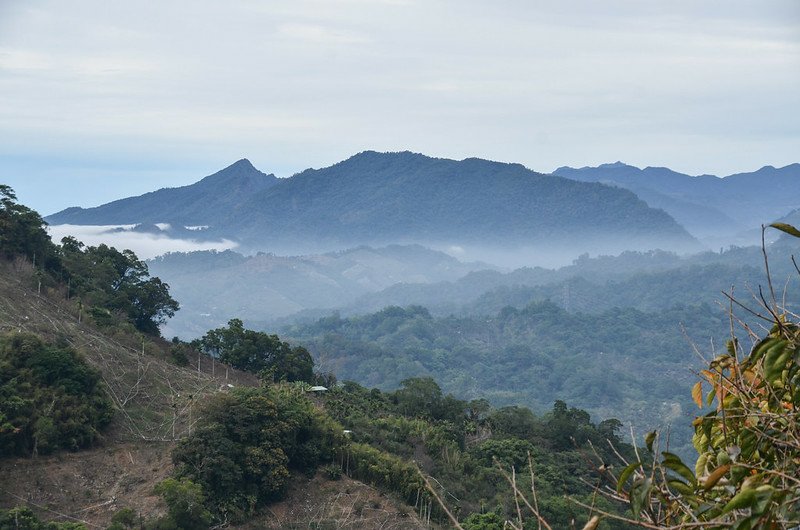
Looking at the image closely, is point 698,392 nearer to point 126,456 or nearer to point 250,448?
point 250,448

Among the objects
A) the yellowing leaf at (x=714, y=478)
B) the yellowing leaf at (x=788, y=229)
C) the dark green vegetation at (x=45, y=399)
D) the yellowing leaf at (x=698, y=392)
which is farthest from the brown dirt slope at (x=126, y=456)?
the yellowing leaf at (x=788, y=229)

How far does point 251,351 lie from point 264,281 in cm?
13984

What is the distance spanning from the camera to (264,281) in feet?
525

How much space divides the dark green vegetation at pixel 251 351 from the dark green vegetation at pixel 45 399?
20.7ft

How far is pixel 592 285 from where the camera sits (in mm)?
127750

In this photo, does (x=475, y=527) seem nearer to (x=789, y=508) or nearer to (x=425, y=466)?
(x=425, y=466)

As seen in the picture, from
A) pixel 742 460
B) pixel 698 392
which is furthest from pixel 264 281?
pixel 742 460

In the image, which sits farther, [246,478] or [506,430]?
[506,430]

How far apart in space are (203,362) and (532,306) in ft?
257

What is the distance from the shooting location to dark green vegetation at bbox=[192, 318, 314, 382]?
851 inches

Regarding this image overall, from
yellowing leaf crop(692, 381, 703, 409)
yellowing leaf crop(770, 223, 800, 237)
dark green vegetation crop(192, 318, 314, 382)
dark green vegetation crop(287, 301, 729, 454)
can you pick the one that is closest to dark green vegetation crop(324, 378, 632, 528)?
dark green vegetation crop(192, 318, 314, 382)

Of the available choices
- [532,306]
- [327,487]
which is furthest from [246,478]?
[532,306]

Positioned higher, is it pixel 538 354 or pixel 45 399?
pixel 45 399

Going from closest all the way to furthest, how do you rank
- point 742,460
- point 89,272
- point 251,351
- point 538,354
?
point 742,460, point 251,351, point 89,272, point 538,354
